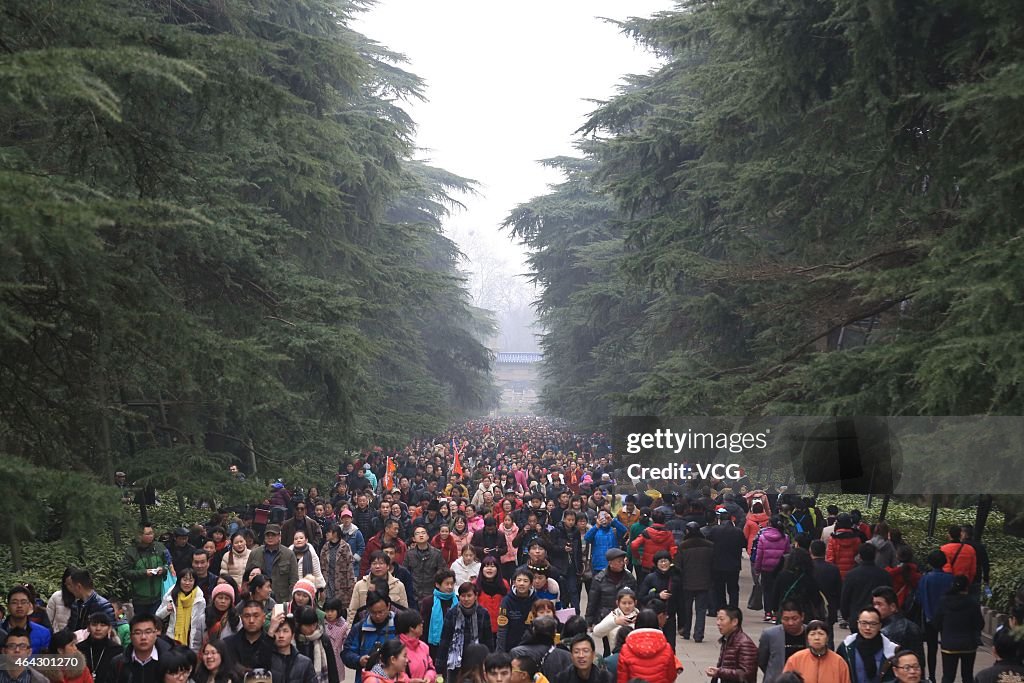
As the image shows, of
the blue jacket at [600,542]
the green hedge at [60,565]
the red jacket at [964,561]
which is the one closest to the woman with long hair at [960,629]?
the red jacket at [964,561]

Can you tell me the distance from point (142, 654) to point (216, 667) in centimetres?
50

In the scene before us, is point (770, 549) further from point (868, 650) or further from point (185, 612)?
point (185, 612)

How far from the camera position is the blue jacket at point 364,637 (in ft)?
27.5

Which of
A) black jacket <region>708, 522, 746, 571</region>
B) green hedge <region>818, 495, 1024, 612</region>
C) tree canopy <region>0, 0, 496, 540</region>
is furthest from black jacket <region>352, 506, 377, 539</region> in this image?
green hedge <region>818, 495, 1024, 612</region>

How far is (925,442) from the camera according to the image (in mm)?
10062

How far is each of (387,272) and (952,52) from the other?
1959 cm

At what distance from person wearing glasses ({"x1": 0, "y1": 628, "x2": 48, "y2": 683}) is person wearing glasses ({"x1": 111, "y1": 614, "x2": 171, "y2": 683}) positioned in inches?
21.4

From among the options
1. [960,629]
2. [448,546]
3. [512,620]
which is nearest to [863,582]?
[960,629]

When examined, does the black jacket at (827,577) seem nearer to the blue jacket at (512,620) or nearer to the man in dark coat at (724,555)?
the man in dark coat at (724,555)

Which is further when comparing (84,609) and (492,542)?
(492,542)

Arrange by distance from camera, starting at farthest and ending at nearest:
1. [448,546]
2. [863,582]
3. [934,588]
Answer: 1. [448,546]
2. [863,582]
3. [934,588]

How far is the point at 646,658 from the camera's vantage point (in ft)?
25.0

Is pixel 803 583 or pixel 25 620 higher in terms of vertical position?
pixel 25 620

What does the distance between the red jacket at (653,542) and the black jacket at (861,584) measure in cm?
266
